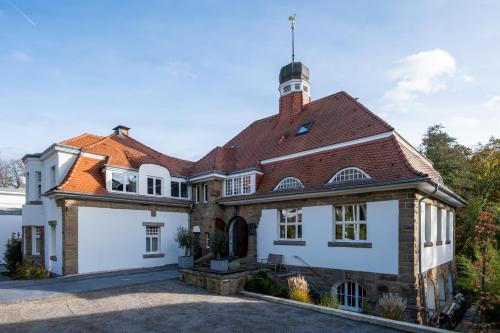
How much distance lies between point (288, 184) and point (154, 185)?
7788 mm

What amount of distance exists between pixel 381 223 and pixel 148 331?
7980 millimetres

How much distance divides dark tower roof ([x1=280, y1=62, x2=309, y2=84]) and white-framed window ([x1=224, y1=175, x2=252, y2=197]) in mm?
7427

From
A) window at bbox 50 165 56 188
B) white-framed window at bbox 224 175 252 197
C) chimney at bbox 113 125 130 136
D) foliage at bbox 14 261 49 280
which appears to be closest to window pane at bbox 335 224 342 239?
A: white-framed window at bbox 224 175 252 197

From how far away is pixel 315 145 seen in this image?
15.4 metres

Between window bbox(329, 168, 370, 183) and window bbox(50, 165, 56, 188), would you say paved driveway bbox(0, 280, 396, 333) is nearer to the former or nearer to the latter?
window bbox(329, 168, 370, 183)

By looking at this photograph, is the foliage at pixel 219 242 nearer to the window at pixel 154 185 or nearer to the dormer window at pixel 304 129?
the window at pixel 154 185

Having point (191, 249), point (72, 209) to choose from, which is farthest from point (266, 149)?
point (72, 209)

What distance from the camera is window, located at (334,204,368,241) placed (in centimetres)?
1217

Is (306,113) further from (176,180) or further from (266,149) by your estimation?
(176,180)

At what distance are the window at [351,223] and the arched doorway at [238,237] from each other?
245 inches

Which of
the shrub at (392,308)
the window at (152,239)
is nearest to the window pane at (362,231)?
the shrub at (392,308)

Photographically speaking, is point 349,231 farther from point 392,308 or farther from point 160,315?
point 160,315

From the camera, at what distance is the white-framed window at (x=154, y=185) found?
18297 millimetres

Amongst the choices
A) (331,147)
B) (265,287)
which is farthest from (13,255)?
(331,147)
